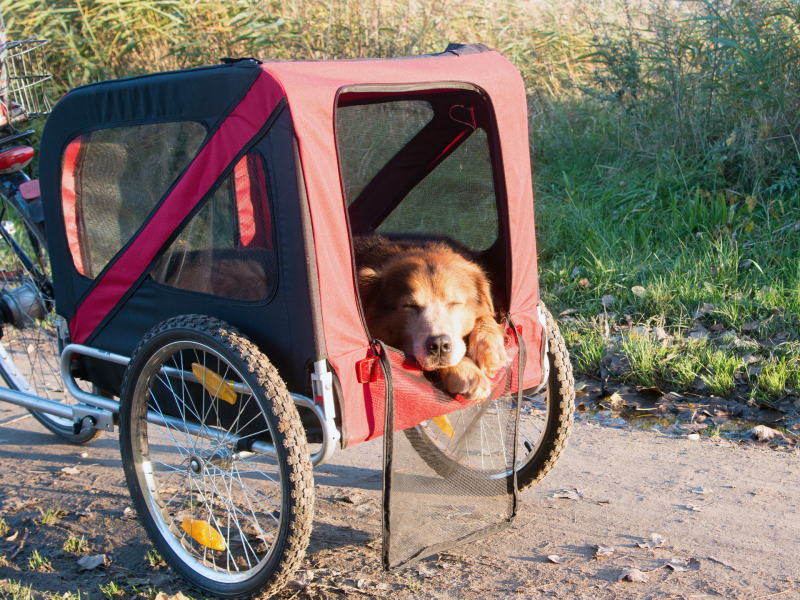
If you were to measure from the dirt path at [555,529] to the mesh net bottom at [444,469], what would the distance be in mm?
135

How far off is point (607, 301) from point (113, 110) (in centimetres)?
353

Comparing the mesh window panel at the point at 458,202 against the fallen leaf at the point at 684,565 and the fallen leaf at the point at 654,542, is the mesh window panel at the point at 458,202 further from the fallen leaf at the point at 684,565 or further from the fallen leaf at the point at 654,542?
the fallen leaf at the point at 684,565

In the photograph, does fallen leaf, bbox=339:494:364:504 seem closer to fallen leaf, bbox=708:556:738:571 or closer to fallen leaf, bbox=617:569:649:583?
fallen leaf, bbox=617:569:649:583

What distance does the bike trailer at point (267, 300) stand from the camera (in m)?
2.22

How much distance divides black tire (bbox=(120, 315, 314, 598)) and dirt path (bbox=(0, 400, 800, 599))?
0.61 feet

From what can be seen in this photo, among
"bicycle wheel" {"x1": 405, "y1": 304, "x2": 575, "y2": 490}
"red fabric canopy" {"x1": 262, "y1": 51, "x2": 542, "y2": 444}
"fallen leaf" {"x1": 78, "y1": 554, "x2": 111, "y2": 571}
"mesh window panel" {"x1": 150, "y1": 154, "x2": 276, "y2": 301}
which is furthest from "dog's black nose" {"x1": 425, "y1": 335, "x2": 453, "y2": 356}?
"fallen leaf" {"x1": 78, "y1": 554, "x2": 111, "y2": 571}

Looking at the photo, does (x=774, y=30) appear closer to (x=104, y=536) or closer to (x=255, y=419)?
(x=255, y=419)

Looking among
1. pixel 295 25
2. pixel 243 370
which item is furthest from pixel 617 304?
pixel 295 25

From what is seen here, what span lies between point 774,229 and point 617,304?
4.59 feet

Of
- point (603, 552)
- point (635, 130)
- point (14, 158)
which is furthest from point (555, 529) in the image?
point (635, 130)

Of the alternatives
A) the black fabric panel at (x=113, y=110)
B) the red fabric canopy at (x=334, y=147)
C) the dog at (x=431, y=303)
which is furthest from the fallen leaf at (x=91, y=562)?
the dog at (x=431, y=303)

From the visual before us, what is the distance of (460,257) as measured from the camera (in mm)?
3184

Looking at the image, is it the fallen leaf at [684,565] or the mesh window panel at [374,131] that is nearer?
the fallen leaf at [684,565]

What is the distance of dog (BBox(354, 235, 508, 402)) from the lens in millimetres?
2832
